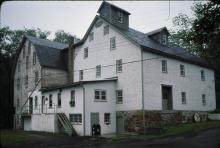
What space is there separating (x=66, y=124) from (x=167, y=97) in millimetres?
12436

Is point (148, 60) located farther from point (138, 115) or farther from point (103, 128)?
point (103, 128)

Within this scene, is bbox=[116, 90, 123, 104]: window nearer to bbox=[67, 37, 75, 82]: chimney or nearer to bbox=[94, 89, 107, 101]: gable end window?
bbox=[94, 89, 107, 101]: gable end window

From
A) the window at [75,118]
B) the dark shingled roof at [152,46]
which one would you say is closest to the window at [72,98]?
the window at [75,118]

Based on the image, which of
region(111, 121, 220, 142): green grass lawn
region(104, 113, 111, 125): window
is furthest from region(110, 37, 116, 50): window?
region(111, 121, 220, 142): green grass lawn

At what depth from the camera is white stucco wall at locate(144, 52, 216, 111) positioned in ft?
101

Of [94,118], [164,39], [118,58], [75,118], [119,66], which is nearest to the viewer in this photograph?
[94,118]

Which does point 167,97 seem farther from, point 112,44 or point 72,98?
point 72,98

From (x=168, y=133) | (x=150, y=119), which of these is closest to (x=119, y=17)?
(x=150, y=119)

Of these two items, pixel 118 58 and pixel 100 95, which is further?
pixel 118 58

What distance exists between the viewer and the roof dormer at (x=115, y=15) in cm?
3526

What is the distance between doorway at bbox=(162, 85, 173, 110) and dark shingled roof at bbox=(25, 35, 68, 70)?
680 inches

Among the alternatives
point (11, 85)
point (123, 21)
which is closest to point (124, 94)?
point (123, 21)

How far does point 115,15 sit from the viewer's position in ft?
117

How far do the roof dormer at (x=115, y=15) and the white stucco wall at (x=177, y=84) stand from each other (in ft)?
22.7
